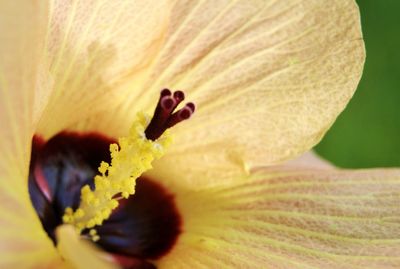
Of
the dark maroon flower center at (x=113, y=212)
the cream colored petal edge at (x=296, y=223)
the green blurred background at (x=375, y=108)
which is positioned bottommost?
the green blurred background at (x=375, y=108)

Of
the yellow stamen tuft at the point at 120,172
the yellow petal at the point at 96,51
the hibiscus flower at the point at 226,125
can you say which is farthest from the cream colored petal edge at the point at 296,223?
the yellow petal at the point at 96,51

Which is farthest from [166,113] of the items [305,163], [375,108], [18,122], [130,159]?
[375,108]

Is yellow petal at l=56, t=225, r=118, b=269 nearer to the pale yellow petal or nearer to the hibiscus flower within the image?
the hibiscus flower

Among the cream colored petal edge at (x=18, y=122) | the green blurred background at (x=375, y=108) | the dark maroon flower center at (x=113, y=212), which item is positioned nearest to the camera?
the cream colored petal edge at (x=18, y=122)

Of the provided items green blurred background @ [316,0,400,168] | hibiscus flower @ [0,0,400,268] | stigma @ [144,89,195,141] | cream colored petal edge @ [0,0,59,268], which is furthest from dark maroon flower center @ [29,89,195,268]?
green blurred background @ [316,0,400,168]

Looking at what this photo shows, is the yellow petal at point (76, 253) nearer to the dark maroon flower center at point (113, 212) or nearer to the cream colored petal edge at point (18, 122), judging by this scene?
the cream colored petal edge at point (18, 122)

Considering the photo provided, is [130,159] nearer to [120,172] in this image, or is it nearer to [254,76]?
[120,172]
